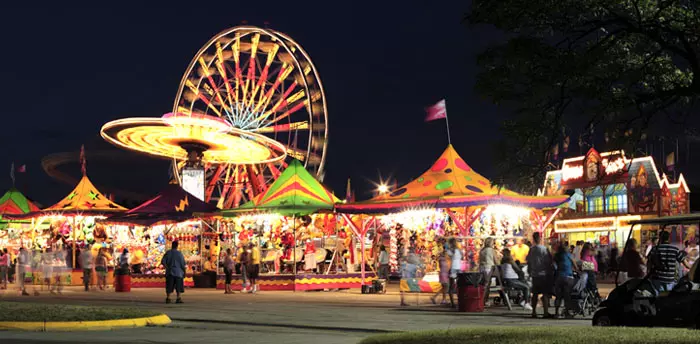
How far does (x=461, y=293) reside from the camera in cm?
2042

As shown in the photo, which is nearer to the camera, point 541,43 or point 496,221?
point 541,43

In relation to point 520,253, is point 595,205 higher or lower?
higher

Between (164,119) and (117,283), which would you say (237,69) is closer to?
(164,119)

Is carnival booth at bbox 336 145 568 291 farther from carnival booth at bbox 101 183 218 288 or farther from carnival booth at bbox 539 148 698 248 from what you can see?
carnival booth at bbox 539 148 698 248

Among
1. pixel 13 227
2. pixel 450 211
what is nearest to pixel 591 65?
pixel 450 211

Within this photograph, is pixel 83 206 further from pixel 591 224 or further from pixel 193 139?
pixel 591 224

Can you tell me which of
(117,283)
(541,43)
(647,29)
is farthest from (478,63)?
(117,283)

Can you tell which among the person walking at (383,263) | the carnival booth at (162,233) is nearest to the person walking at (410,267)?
the person walking at (383,263)

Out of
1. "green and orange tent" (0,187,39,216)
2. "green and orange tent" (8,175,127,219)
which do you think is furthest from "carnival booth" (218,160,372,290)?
"green and orange tent" (0,187,39,216)

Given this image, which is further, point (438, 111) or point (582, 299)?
point (438, 111)

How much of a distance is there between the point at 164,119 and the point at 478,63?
28.9 meters

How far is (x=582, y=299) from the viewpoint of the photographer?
18516 millimetres

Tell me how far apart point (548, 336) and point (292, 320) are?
7456 millimetres

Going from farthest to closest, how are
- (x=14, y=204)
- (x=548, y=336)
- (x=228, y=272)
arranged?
1. (x=14, y=204)
2. (x=228, y=272)
3. (x=548, y=336)
